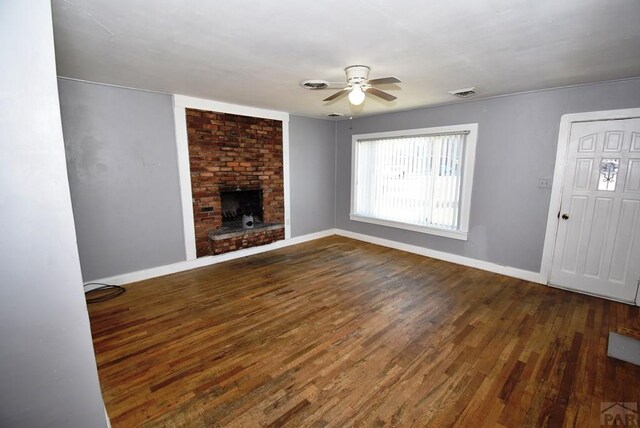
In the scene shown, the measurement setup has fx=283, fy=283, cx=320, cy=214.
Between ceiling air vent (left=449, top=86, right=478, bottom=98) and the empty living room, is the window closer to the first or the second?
the empty living room

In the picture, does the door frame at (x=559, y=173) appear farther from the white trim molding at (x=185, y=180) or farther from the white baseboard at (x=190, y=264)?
the white trim molding at (x=185, y=180)

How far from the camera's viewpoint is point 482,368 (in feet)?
7.04

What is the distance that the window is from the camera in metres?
4.23

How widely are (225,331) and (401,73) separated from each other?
3.00 m

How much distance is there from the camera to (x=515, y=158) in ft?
12.3

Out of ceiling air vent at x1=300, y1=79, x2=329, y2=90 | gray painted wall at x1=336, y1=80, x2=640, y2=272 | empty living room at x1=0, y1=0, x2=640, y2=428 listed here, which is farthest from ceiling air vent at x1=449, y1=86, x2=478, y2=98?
ceiling air vent at x1=300, y1=79, x2=329, y2=90

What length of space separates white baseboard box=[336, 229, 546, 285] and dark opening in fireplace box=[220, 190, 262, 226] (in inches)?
81.5

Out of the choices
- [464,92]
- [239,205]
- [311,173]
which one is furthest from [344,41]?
[311,173]

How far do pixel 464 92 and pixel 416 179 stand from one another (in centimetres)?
155

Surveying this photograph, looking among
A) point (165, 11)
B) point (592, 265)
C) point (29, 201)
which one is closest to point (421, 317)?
point (592, 265)

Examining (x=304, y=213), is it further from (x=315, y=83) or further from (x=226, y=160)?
(x=315, y=83)

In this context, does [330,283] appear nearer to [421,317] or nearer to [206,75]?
[421,317]

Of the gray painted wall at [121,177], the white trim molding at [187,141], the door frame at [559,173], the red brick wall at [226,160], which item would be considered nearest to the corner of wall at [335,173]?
the red brick wall at [226,160]

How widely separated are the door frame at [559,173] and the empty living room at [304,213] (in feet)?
0.09
